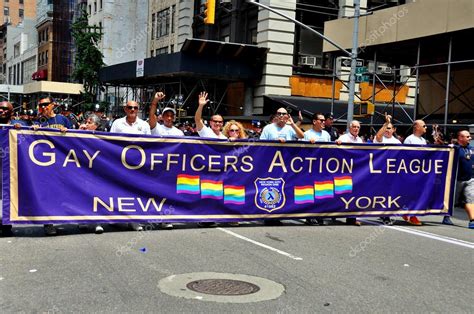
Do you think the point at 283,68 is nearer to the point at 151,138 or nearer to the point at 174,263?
the point at 151,138

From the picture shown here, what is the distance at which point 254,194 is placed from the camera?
8797 millimetres

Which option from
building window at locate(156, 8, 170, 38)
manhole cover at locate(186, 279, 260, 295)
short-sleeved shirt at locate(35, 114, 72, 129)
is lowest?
manhole cover at locate(186, 279, 260, 295)

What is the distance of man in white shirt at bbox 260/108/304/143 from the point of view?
9.45 meters

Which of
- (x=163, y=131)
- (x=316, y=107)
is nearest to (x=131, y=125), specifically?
(x=163, y=131)

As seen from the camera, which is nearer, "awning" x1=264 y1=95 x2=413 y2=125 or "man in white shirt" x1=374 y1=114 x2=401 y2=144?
"man in white shirt" x1=374 y1=114 x2=401 y2=144

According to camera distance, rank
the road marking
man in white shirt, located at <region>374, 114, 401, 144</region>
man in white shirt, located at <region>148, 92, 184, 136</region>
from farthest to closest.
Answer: man in white shirt, located at <region>374, 114, 401, 144</region> < man in white shirt, located at <region>148, 92, 184, 136</region> < the road marking

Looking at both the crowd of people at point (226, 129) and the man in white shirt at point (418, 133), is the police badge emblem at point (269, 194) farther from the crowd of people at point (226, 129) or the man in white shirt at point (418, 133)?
the man in white shirt at point (418, 133)

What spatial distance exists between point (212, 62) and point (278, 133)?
17.6 metres

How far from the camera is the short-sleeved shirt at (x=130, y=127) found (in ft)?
27.3

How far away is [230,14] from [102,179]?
79.8 ft

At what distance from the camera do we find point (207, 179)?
8.51 metres

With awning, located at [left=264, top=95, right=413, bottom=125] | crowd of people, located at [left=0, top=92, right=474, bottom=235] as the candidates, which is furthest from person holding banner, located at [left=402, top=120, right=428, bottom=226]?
awning, located at [left=264, top=95, right=413, bottom=125]

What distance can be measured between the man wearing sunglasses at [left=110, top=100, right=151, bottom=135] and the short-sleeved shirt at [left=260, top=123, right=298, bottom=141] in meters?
2.09

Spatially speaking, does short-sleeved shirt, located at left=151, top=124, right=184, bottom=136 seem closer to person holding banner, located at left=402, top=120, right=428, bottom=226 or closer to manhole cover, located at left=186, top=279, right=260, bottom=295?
manhole cover, located at left=186, top=279, right=260, bottom=295
